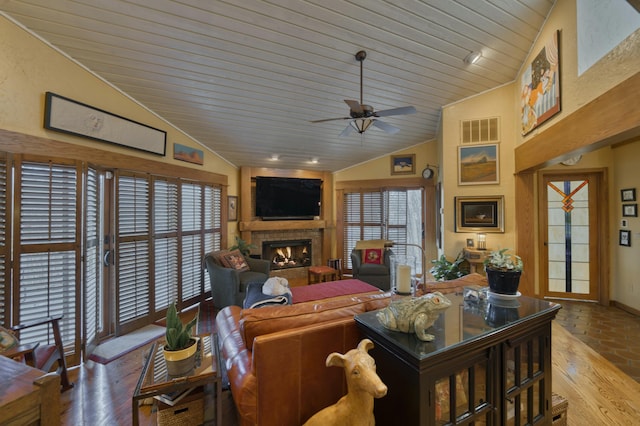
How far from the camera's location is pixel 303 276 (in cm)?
599

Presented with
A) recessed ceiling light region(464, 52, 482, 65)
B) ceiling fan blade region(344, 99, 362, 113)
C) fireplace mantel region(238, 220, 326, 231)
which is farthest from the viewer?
fireplace mantel region(238, 220, 326, 231)

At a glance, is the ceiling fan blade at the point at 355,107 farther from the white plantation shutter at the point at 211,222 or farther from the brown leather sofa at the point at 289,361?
the white plantation shutter at the point at 211,222

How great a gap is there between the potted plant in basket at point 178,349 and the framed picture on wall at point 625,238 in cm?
564

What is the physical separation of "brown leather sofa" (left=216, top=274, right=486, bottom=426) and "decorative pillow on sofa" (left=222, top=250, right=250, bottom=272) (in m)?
2.49

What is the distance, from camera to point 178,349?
1.59 metres

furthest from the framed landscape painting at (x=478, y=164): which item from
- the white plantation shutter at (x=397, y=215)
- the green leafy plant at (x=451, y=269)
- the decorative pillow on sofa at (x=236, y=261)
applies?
the decorative pillow on sofa at (x=236, y=261)

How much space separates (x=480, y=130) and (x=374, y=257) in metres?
2.74

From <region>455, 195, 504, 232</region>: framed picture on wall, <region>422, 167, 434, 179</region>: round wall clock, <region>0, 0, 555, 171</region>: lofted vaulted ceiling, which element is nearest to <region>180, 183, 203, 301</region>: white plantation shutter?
<region>0, 0, 555, 171</region>: lofted vaulted ceiling

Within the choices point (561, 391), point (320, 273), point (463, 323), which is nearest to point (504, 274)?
point (463, 323)

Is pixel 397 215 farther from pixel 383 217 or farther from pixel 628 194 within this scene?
pixel 628 194

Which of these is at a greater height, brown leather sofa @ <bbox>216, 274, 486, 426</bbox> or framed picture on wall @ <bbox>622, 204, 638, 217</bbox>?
framed picture on wall @ <bbox>622, 204, 638, 217</bbox>

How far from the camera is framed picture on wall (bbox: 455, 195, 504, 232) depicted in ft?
12.7

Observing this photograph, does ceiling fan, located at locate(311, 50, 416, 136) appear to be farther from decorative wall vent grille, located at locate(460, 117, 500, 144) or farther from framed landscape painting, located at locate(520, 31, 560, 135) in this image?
decorative wall vent grille, located at locate(460, 117, 500, 144)

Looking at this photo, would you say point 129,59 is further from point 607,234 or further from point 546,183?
point 607,234
